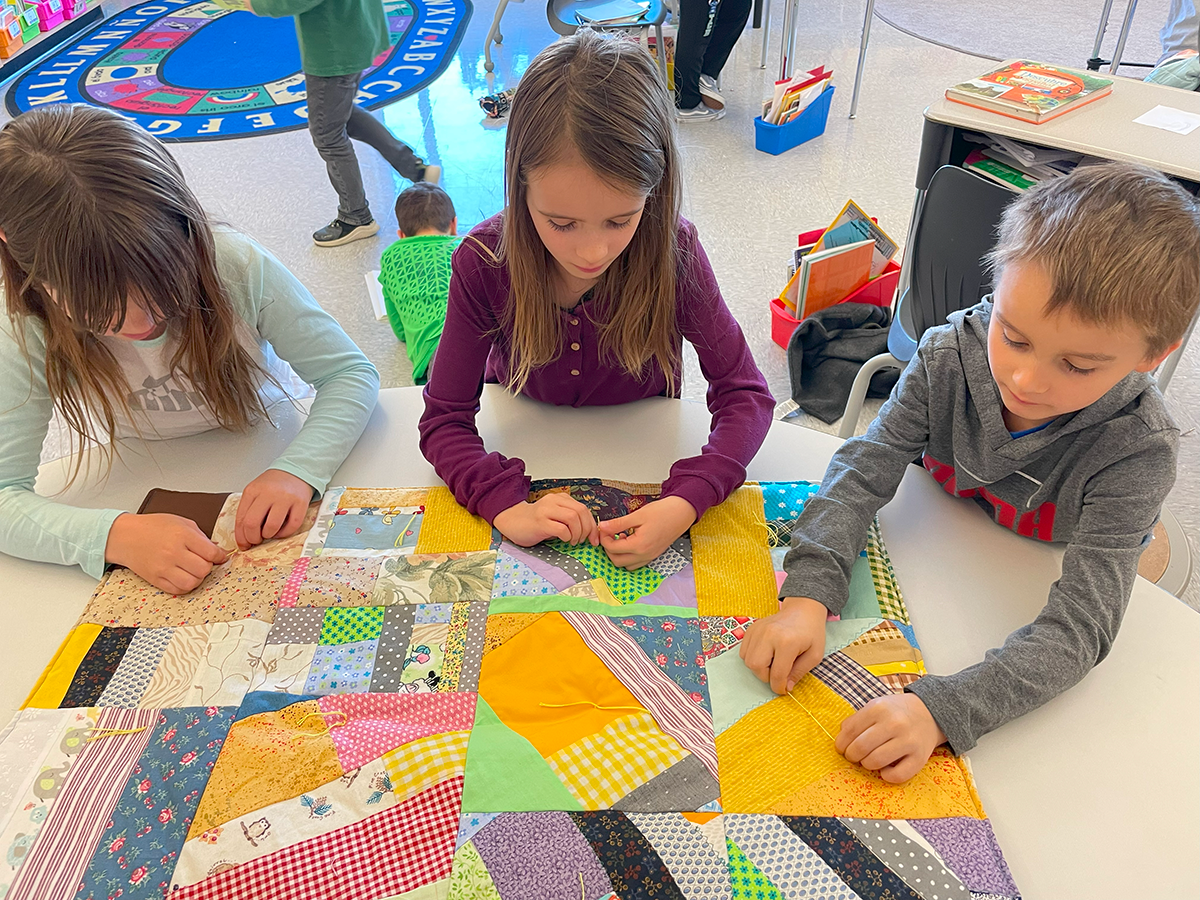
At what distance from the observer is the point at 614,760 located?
726 millimetres

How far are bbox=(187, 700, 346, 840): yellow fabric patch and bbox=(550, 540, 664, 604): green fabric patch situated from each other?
0.98 feet

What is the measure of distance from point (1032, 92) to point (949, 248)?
0.60 meters

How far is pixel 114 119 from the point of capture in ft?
3.07

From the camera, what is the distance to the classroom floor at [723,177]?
7.95 feet

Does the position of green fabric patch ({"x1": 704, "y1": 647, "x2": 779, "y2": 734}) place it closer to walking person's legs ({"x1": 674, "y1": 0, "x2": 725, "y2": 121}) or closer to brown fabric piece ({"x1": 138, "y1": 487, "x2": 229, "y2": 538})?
brown fabric piece ({"x1": 138, "y1": 487, "x2": 229, "y2": 538})

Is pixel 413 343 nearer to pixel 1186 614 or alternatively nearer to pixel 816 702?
pixel 816 702

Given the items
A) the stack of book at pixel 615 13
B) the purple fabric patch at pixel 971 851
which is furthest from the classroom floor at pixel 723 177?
the purple fabric patch at pixel 971 851

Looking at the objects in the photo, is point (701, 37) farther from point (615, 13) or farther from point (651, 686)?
point (651, 686)

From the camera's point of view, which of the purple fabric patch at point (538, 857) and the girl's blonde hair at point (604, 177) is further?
the girl's blonde hair at point (604, 177)

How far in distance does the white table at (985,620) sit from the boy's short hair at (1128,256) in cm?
27

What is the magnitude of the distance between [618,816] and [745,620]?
0.24 m

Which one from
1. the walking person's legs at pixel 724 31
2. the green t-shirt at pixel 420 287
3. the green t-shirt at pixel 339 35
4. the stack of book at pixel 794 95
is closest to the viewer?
the green t-shirt at pixel 420 287

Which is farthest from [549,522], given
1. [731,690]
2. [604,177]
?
[604,177]

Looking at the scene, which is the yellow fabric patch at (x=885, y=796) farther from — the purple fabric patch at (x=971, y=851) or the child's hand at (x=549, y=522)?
the child's hand at (x=549, y=522)
